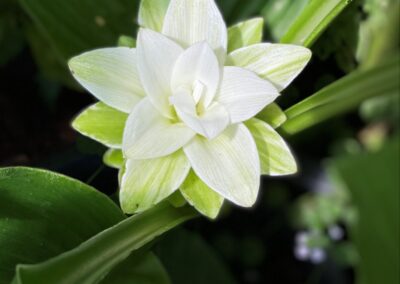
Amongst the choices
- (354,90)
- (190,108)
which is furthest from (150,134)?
(354,90)

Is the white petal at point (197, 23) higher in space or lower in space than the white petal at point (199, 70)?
higher

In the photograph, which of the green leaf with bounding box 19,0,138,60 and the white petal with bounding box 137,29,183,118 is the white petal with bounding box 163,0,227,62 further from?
the green leaf with bounding box 19,0,138,60

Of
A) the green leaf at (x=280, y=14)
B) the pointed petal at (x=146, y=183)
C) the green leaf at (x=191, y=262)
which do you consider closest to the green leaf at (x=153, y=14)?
the pointed petal at (x=146, y=183)

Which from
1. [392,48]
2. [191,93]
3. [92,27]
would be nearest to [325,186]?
[392,48]

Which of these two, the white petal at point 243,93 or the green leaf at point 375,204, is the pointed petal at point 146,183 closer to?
the white petal at point 243,93

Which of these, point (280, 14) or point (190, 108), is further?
point (280, 14)

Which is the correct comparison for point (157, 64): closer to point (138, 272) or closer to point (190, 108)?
point (190, 108)

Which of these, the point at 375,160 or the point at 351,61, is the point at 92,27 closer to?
the point at 351,61
